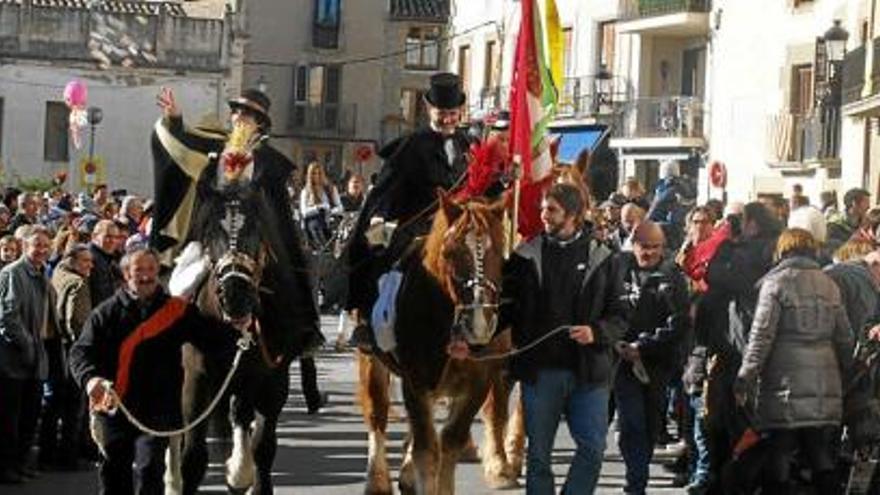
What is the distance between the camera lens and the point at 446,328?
38.2 ft

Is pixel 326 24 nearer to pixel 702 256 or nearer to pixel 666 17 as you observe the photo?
pixel 666 17

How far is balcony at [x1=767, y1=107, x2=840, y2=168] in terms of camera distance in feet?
120

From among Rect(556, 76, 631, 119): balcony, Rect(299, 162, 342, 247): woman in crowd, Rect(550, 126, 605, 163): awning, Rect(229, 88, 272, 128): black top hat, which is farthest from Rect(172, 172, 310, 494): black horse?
Rect(556, 76, 631, 119): balcony

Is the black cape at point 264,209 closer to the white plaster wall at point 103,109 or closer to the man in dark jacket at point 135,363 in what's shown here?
the man in dark jacket at point 135,363

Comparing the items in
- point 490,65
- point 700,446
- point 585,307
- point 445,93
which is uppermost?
point 490,65

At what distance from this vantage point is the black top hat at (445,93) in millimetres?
12977

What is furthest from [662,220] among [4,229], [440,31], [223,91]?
[440,31]

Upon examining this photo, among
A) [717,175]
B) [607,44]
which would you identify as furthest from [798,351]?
[607,44]

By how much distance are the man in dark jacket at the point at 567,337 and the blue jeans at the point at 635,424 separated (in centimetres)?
156

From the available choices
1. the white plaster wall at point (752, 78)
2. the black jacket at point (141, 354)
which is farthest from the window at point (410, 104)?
the black jacket at point (141, 354)

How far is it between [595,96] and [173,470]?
38.7 metres

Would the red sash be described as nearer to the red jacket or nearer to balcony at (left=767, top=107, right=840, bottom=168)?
the red jacket

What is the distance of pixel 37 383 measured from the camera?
46.8 ft

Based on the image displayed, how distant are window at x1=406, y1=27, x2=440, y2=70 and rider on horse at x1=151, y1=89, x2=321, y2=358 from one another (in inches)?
2509
